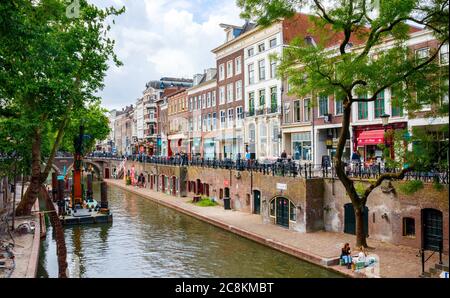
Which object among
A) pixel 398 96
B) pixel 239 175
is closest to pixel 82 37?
pixel 239 175

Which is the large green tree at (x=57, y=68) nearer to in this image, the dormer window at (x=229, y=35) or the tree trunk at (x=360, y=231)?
the tree trunk at (x=360, y=231)

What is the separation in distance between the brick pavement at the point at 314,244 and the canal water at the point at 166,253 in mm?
439

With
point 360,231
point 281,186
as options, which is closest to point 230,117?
point 281,186

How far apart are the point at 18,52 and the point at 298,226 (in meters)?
17.1

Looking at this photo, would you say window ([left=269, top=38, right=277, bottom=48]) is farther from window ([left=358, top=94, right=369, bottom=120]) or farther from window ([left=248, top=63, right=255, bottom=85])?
window ([left=358, top=94, right=369, bottom=120])

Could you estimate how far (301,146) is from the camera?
3750 cm

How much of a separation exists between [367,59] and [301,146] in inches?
803

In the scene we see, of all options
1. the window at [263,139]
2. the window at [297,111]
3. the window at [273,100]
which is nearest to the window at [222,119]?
the window at [263,139]

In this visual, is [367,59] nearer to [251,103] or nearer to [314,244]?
[314,244]

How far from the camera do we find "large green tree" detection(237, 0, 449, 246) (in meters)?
16.1

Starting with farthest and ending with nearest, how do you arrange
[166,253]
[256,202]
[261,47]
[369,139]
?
1. [261,47]
2. [256,202]
3. [369,139]
4. [166,253]

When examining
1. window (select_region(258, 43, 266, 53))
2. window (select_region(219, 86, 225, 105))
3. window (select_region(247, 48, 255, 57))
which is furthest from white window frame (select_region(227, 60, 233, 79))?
window (select_region(258, 43, 266, 53))

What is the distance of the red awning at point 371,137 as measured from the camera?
28606 millimetres

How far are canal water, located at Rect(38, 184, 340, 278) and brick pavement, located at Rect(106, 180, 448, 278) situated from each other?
44 centimetres
